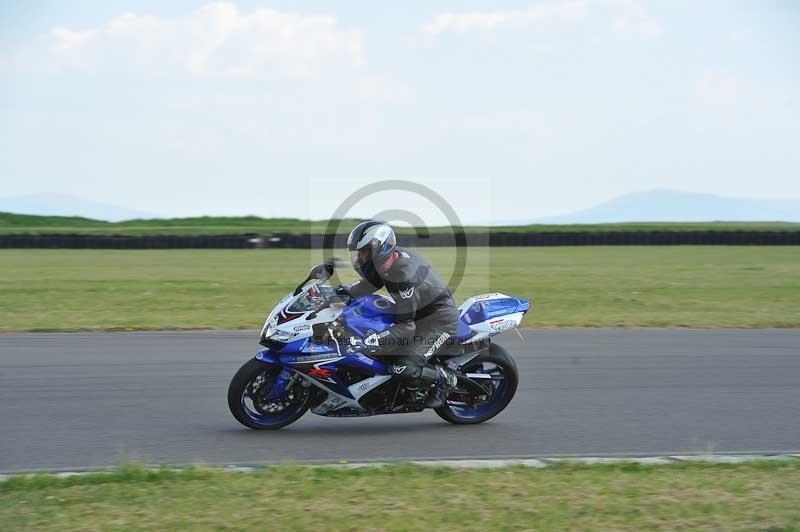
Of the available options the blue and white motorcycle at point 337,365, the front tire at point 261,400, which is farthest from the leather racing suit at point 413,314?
the front tire at point 261,400

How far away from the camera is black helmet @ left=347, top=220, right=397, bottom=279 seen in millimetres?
7254

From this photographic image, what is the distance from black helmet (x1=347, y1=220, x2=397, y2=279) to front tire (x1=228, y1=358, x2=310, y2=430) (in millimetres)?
1122

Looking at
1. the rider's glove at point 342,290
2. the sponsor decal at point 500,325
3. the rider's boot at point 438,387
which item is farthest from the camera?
the sponsor decal at point 500,325

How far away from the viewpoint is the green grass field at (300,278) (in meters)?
15.5

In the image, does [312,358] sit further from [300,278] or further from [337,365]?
[300,278]

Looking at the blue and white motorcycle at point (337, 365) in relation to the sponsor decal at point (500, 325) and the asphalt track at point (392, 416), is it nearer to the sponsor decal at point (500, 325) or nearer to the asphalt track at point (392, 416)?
the sponsor decal at point (500, 325)

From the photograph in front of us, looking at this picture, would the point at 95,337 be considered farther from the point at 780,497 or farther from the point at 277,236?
the point at 277,236

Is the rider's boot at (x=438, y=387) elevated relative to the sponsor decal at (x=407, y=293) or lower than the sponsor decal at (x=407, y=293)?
lower

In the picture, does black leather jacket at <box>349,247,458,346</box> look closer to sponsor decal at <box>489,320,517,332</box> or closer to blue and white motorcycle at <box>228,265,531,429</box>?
blue and white motorcycle at <box>228,265,531,429</box>

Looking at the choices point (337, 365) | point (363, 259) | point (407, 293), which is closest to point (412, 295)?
point (407, 293)

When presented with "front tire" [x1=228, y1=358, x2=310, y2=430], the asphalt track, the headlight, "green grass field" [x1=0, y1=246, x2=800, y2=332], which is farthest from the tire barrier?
the headlight

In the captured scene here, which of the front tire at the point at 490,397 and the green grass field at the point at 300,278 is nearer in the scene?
the front tire at the point at 490,397

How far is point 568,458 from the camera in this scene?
6488mm

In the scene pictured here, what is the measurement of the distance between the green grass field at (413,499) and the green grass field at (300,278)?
345 inches
